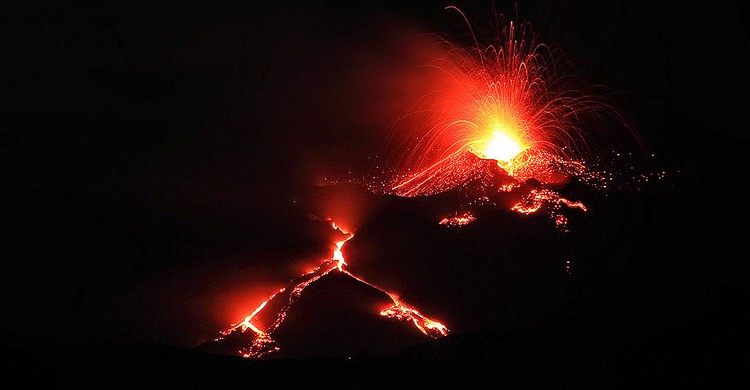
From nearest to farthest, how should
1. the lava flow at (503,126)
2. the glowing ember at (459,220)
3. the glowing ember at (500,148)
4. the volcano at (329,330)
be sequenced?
the volcano at (329,330) → the glowing ember at (459,220) → the lava flow at (503,126) → the glowing ember at (500,148)

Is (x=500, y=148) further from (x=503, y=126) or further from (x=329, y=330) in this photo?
(x=329, y=330)

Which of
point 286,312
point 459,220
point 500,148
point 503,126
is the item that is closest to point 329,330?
point 286,312

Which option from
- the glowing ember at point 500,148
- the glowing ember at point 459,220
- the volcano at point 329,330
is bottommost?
the volcano at point 329,330

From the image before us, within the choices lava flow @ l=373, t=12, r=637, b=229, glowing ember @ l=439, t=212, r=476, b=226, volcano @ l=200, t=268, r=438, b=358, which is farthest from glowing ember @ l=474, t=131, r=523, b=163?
volcano @ l=200, t=268, r=438, b=358

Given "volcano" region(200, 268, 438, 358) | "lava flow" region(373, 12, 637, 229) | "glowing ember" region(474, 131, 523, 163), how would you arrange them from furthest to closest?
"glowing ember" region(474, 131, 523, 163) < "lava flow" region(373, 12, 637, 229) < "volcano" region(200, 268, 438, 358)

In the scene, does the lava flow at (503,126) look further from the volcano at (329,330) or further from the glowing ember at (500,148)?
the volcano at (329,330)

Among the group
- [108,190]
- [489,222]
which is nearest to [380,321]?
[489,222]

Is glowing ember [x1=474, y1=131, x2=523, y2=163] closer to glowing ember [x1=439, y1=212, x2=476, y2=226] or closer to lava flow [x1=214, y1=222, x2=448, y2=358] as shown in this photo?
glowing ember [x1=439, y1=212, x2=476, y2=226]

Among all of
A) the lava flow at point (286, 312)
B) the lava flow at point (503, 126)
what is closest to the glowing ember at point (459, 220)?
the lava flow at point (503, 126)
